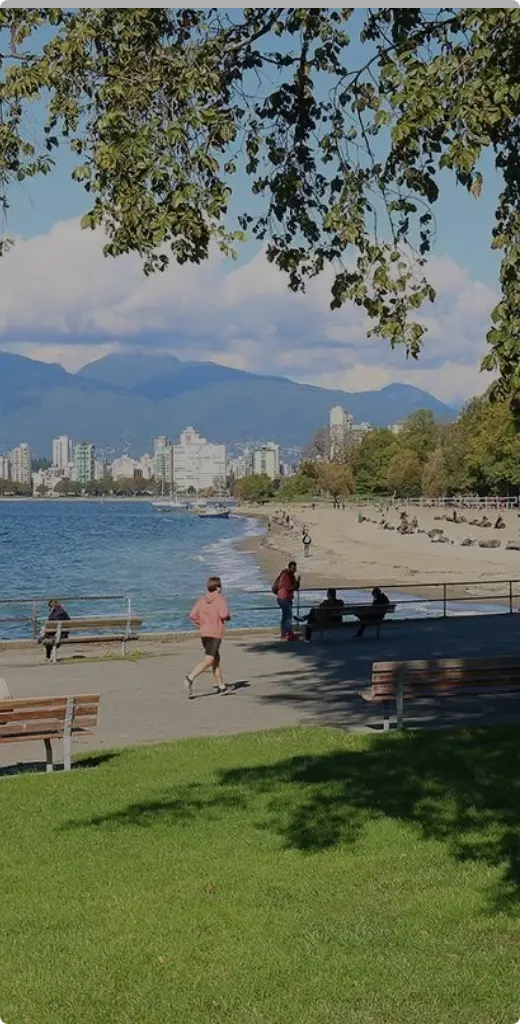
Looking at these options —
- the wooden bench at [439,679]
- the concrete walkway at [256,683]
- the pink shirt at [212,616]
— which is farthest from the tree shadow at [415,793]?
the pink shirt at [212,616]

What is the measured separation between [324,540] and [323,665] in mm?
66653

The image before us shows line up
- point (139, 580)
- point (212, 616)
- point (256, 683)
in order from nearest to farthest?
point (212, 616)
point (256, 683)
point (139, 580)

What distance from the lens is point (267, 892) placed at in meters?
6.07

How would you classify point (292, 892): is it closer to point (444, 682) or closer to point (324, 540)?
point (444, 682)

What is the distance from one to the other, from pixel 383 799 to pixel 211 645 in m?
7.45

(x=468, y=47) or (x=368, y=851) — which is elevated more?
(x=468, y=47)

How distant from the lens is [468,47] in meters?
9.34

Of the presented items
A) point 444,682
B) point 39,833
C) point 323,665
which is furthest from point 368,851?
point 323,665

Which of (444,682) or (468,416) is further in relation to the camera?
(468,416)

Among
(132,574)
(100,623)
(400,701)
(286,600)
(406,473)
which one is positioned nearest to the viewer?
(400,701)

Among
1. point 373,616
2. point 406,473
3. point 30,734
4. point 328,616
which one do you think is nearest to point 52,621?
point 328,616

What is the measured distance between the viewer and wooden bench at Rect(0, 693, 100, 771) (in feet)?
33.7

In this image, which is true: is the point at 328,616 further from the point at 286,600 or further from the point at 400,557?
the point at 400,557

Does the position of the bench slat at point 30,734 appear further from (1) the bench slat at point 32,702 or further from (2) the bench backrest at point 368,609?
(2) the bench backrest at point 368,609
